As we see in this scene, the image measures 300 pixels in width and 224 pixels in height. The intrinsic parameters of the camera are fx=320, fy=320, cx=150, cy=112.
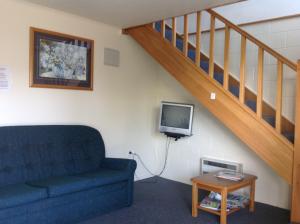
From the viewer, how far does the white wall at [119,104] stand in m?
3.38

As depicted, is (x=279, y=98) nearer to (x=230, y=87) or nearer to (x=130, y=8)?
(x=230, y=87)

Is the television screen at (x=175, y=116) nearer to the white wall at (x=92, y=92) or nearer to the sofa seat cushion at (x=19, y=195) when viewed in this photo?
the white wall at (x=92, y=92)

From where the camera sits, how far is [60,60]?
12.2 ft

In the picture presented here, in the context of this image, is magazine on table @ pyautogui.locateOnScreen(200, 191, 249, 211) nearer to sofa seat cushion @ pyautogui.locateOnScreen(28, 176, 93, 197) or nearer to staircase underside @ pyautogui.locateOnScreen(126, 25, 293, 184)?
staircase underside @ pyautogui.locateOnScreen(126, 25, 293, 184)

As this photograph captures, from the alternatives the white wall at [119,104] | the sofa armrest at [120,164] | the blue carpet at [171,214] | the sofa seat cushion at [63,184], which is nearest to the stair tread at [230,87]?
the white wall at [119,104]

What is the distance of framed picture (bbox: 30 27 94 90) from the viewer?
352cm

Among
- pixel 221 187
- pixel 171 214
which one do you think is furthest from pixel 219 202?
pixel 171 214

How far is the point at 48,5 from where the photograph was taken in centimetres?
349

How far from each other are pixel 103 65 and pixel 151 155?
164 centimetres

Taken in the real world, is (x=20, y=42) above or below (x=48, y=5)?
below

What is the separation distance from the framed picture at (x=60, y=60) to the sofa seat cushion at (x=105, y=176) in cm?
109

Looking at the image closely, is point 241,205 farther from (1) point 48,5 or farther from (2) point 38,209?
(1) point 48,5

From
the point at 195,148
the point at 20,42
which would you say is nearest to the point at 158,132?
the point at 195,148

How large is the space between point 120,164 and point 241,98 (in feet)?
5.01
